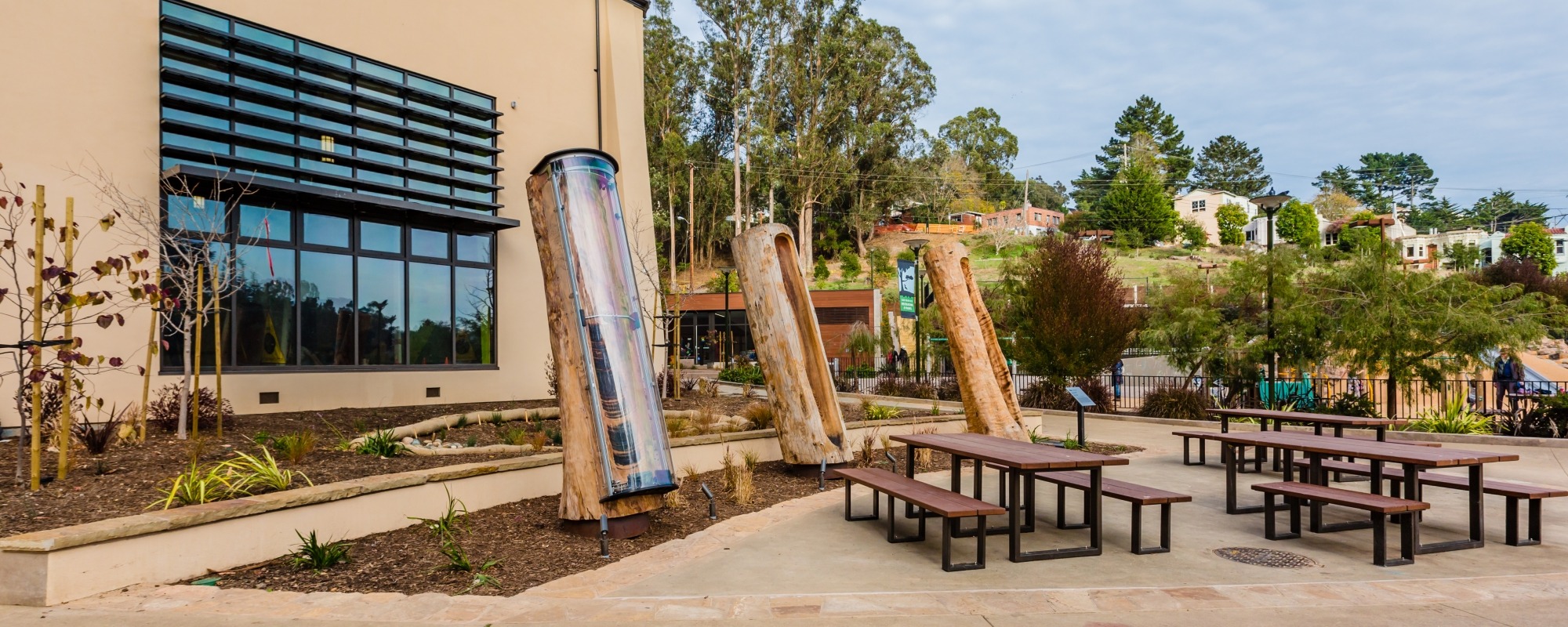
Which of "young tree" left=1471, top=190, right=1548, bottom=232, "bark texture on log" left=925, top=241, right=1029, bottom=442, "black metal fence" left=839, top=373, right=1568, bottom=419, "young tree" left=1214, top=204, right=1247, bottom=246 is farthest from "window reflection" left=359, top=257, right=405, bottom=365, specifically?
"young tree" left=1471, top=190, right=1548, bottom=232

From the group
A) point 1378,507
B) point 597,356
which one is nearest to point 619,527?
point 597,356

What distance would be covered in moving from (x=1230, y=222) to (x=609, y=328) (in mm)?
85454

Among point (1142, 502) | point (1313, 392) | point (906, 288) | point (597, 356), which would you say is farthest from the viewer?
point (906, 288)

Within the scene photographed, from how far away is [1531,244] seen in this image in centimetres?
6575

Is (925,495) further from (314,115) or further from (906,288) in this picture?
(906,288)

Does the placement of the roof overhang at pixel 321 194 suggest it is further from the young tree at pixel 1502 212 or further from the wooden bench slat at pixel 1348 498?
the young tree at pixel 1502 212

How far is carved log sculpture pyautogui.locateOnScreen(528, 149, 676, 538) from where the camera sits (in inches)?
239

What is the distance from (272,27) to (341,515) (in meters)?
9.02

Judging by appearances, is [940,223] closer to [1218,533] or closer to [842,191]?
[842,191]

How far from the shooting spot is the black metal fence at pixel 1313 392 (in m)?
14.2

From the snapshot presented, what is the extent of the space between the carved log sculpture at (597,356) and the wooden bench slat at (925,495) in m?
1.60

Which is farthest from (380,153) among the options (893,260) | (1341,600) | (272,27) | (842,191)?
(893,260)

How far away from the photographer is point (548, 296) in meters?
6.45

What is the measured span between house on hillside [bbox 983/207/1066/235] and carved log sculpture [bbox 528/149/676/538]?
74152 millimetres
